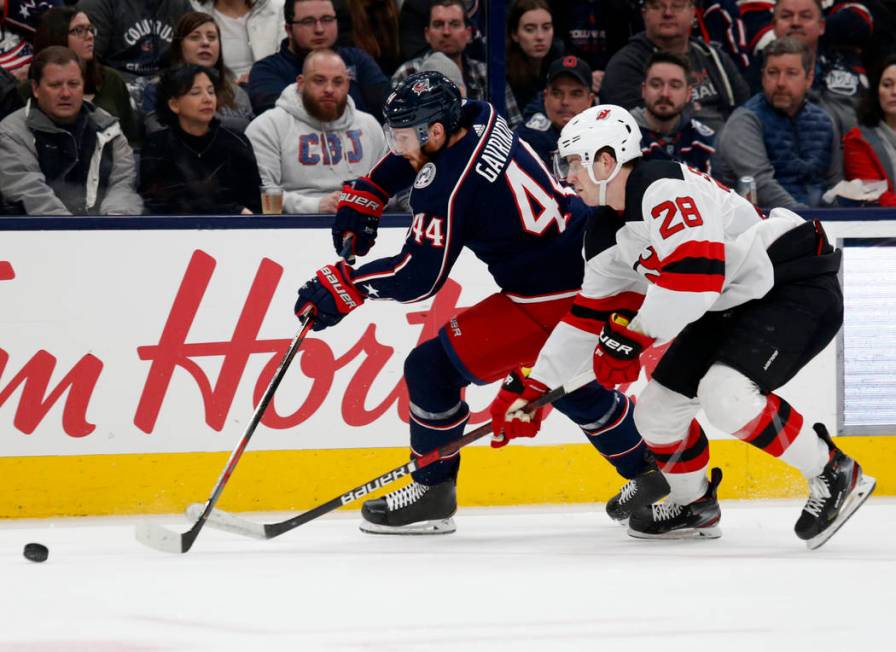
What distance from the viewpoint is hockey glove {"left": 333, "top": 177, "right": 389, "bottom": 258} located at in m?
3.81

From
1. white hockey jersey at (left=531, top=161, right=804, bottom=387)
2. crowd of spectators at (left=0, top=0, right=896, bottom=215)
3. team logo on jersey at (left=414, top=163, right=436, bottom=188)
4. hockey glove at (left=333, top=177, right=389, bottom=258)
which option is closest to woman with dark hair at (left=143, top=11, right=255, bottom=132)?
crowd of spectators at (left=0, top=0, right=896, bottom=215)

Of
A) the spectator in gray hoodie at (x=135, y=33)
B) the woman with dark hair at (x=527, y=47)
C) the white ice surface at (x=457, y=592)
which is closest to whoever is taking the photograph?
the white ice surface at (x=457, y=592)

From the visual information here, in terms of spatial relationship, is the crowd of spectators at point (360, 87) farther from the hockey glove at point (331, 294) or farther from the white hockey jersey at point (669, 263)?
the white hockey jersey at point (669, 263)

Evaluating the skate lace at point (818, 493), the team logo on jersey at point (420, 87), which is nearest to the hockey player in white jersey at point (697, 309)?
the skate lace at point (818, 493)

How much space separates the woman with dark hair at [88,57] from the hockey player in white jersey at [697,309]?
1678 millimetres

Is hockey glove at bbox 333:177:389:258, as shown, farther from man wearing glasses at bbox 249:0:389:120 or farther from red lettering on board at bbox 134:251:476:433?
man wearing glasses at bbox 249:0:389:120

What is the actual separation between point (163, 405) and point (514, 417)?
4.37 feet

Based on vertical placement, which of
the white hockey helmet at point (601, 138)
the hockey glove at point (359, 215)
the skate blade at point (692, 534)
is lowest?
the skate blade at point (692, 534)

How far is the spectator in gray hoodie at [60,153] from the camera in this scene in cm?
407

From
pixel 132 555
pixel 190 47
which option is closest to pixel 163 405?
pixel 132 555

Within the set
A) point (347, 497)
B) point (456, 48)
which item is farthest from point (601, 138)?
point (456, 48)

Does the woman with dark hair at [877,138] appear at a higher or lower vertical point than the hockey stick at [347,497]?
higher

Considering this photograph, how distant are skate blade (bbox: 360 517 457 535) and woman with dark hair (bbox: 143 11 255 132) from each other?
1460 mm

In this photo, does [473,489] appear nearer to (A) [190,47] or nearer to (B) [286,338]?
(B) [286,338]
